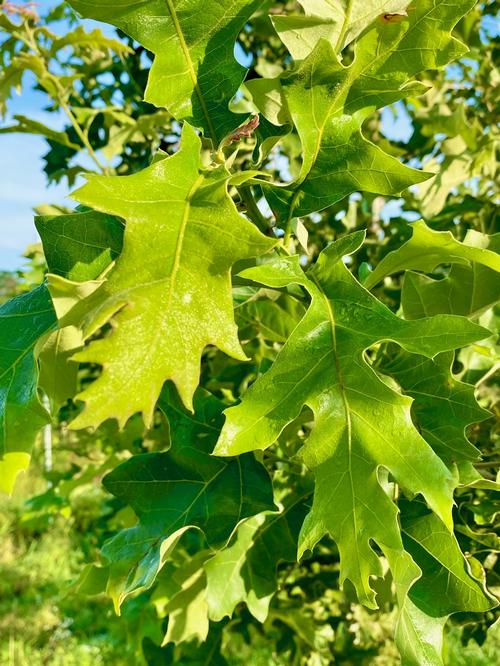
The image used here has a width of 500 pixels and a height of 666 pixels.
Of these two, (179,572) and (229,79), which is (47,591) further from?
(229,79)

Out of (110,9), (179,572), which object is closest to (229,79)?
(110,9)

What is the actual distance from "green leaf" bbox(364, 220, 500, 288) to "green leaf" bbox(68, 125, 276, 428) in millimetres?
235

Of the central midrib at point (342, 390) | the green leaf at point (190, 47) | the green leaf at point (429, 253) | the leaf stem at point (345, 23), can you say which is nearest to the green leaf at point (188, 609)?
the central midrib at point (342, 390)

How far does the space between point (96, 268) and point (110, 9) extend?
1.07ft

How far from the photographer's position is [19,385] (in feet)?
2.73

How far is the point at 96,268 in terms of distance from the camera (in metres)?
0.88

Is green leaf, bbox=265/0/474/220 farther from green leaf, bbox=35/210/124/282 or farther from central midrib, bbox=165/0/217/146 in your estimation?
green leaf, bbox=35/210/124/282

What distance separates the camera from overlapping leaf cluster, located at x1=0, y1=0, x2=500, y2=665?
73 centimetres

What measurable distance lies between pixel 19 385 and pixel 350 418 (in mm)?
381

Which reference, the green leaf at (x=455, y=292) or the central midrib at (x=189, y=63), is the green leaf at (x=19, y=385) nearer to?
the central midrib at (x=189, y=63)

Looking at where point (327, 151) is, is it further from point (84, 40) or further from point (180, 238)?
point (84, 40)

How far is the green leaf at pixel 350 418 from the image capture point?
0.81 meters

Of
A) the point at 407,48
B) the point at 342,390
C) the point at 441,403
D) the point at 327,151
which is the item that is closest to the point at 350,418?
the point at 342,390

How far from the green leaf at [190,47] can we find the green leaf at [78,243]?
183 millimetres
